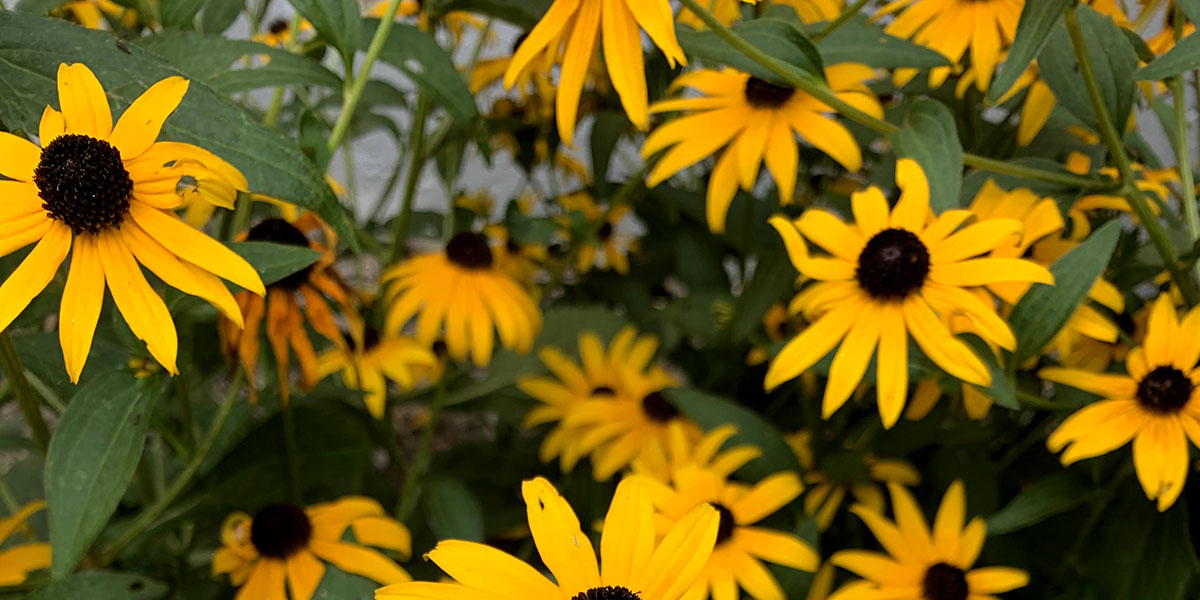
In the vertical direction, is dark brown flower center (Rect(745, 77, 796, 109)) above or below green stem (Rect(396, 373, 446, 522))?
above

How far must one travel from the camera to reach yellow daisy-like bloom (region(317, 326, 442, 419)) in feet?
2.47

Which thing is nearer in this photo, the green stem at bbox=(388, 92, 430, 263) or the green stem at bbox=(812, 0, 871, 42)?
the green stem at bbox=(812, 0, 871, 42)

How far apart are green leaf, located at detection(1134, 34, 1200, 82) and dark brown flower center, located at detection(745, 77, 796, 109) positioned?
226mm

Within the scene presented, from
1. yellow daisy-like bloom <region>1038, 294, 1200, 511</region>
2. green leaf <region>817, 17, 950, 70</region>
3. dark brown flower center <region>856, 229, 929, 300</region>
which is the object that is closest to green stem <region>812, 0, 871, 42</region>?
green leaf <region>817, 17, 950, 70</region>

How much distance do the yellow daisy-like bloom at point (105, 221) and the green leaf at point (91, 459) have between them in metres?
0.08

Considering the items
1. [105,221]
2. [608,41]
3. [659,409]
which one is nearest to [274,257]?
[105,221]

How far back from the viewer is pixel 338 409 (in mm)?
722

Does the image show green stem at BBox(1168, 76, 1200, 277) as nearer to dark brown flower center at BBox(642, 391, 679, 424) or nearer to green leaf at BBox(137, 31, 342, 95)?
dark brown flower center at BBox(642, 391, 679, 424)

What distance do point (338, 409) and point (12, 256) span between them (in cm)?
25

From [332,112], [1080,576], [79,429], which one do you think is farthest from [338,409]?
[332,112]

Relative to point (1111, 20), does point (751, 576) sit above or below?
below

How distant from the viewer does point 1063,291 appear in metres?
0.51

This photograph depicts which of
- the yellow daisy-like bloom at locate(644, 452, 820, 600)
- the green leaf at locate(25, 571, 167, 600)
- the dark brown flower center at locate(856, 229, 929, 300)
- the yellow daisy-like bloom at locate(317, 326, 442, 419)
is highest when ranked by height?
the dark brown flower center at locate(856, 229, 929, 300)

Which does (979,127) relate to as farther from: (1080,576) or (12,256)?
(12,256)
